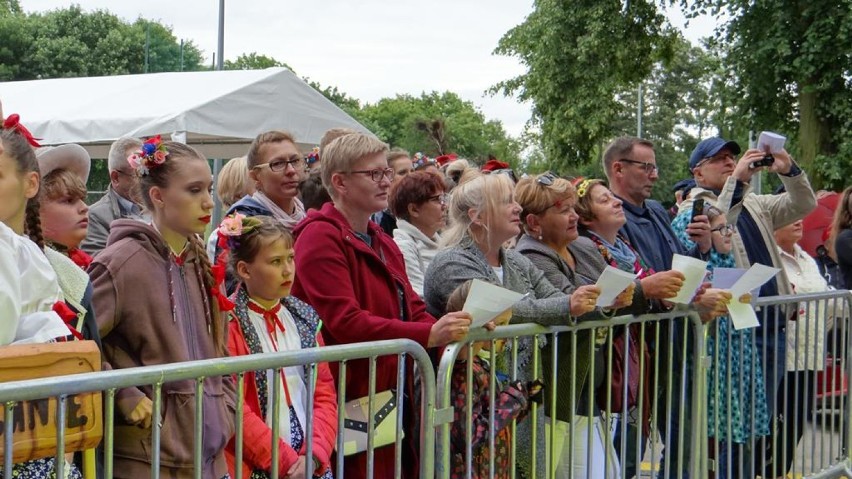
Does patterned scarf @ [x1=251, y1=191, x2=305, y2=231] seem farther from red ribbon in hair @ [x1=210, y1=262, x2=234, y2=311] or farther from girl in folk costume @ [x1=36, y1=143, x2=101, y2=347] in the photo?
red ribbon in hair @ [x1=210, y1=262, x2=234, y2=311]

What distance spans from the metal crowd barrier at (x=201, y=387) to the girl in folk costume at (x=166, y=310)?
0.14m

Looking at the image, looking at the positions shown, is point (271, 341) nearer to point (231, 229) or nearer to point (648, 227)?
point (231, 229)

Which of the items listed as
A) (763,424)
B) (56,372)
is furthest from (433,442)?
(763,424)

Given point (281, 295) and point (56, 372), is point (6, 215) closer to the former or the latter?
point (56, 372)

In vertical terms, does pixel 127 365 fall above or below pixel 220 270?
below

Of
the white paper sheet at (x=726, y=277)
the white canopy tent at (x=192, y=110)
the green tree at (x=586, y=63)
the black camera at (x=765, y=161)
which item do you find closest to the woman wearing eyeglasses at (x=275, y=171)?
the white paper sheet at (x=726, y=277)

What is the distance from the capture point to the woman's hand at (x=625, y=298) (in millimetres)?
4703

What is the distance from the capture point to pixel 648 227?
19.8ft

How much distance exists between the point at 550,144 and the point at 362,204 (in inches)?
980

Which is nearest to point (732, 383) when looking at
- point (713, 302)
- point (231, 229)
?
point (713, 302)

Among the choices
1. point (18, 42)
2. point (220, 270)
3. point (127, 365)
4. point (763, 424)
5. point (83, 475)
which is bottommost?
point (763, 424)

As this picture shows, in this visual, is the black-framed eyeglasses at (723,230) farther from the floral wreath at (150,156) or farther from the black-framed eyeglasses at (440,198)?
the floral wreath at (150,156)

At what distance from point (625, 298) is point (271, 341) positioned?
166 cm

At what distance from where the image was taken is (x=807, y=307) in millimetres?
6176
